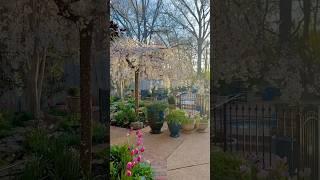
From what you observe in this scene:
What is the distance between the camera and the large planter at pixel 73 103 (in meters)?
2.30

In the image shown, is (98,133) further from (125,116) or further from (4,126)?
(125,116)

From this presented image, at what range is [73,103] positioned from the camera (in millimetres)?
2307

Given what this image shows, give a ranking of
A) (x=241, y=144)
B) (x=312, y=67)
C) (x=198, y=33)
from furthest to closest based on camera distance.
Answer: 1. (x=198, y=33)
2. (x=241, y=144)
3. (x=312, y=67)

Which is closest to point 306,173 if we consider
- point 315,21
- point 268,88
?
point 268,88

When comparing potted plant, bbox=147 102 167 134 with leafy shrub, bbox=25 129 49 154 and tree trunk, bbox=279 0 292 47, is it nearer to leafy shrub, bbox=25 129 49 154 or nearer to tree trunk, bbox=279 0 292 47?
leafy shrub, bbox=25 129 49 154

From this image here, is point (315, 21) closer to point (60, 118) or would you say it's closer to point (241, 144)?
point (241, 144)

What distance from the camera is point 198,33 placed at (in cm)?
312

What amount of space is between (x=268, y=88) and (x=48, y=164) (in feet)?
4.98

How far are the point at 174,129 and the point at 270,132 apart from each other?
2.25m

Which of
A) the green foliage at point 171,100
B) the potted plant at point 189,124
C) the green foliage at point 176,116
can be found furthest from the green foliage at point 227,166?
the green foliage at point 171,100

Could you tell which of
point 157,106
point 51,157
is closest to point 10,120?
point 51,157

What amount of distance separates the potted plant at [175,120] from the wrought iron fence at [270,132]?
1894 mm

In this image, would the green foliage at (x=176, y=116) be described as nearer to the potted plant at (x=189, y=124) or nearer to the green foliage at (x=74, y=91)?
the potted plant at (x=189, y=124)

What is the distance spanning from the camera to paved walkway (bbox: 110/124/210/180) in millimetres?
3402
